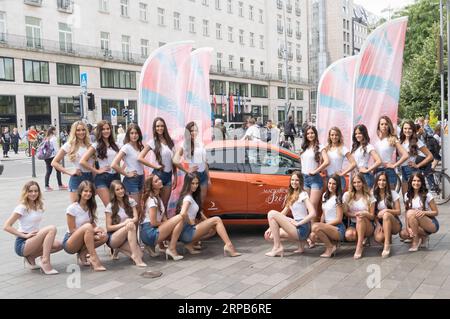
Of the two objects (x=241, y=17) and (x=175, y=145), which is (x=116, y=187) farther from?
(x=241, y=17)

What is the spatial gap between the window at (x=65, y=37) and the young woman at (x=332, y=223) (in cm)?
3600

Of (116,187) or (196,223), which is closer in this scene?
(116,187)

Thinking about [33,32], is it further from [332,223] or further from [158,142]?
[332,223]

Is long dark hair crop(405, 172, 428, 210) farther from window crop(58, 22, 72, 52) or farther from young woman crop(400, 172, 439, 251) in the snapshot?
window crop(58, 22, 72, 52)

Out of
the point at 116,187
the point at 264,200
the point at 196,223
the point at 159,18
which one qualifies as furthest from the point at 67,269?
the point at 159,18

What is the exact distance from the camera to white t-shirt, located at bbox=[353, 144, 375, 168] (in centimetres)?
655

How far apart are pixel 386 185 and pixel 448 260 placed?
1168mm

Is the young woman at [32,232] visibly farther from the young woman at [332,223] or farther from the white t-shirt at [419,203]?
the white t-shirt at [419,203]

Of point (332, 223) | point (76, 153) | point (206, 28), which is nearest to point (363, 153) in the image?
point (332, 223)

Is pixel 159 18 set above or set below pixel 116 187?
above

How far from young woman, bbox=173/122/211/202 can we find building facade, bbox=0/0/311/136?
688 inches

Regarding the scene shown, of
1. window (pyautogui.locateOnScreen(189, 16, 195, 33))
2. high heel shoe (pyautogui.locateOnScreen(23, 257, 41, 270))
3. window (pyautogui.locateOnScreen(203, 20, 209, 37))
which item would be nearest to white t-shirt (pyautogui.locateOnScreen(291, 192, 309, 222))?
high heel shoe (pyautogui.locateOnScreen(23, 257, 41, 270))

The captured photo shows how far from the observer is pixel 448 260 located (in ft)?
19.0
